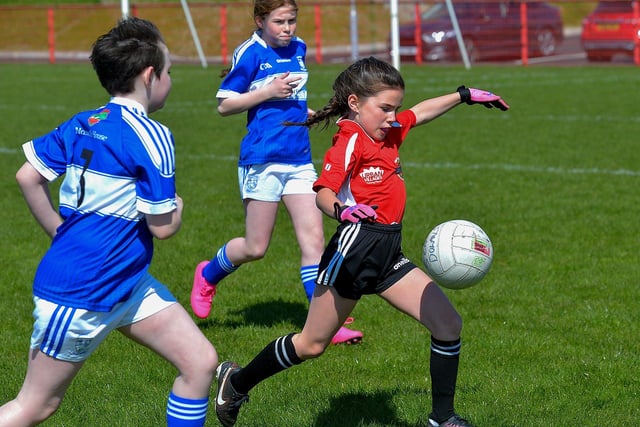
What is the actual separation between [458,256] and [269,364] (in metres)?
1.04

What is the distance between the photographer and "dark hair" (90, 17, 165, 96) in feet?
13.5

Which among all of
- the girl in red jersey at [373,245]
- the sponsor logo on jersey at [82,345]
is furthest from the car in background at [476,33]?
the sponsor logo on jersey at [82,345]

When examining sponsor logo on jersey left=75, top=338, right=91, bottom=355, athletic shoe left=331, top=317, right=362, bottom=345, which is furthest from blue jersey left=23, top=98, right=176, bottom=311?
athletic shoe left=331, top=317, right=362, bottom=345

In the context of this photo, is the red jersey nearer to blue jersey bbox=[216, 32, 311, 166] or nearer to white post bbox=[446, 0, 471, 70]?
blue jersey bbox=[216, 32, 311, 166]

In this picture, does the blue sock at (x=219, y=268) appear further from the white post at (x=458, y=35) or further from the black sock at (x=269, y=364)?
the white post at (x=458, y=35)

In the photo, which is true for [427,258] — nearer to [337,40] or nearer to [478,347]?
[478,347]

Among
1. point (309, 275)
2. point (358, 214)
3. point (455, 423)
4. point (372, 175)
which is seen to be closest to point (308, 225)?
point (309, 275)

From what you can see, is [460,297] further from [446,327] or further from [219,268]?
[446,327]

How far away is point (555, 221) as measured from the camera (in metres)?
10.0

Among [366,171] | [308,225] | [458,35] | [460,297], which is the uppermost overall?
[366,171]

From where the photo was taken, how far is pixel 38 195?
13.9ft

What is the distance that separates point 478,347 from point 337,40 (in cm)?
3288

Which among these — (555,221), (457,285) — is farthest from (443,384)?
(555,221)

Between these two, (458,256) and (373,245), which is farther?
(458,256)
